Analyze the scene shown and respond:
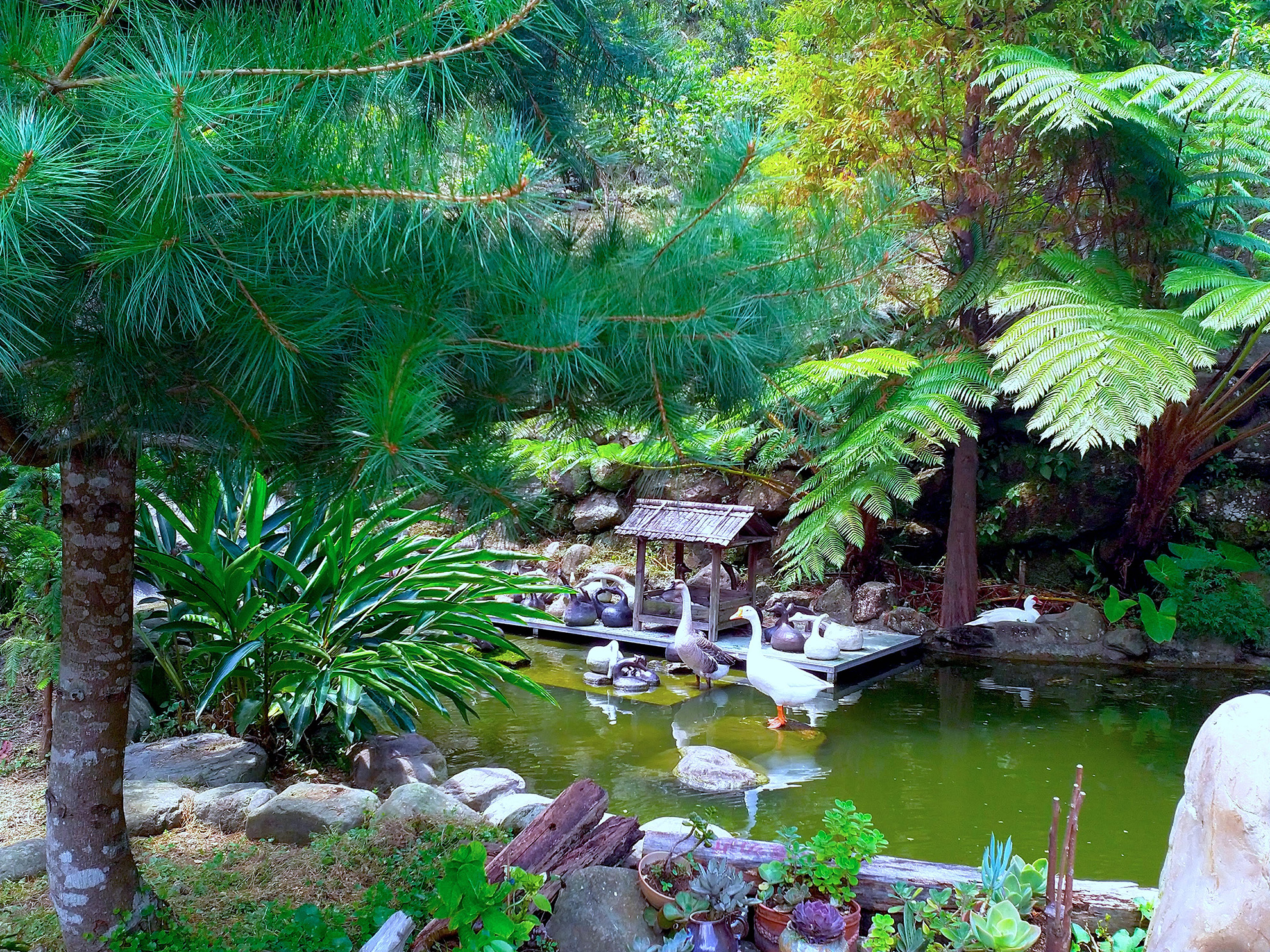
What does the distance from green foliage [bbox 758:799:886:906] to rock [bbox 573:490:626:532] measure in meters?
8.27

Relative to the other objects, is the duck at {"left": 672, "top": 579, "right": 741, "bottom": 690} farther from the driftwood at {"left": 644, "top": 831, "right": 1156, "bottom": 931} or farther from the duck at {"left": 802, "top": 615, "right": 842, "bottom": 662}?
the driftwood at {"left": 644, "top": 831, "right": 1156, "bottom": 931}

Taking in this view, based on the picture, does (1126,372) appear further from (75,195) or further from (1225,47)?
(75,195)

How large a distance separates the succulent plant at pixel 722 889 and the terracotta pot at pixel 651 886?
0.10 m

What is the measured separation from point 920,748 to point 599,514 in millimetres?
5891

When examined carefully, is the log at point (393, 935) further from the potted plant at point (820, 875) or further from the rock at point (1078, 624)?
the rock at point (1078, 624)

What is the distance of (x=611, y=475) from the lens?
10906mm

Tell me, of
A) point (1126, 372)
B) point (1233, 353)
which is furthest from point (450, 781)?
point (1233, 353)

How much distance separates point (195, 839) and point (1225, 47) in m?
10.1

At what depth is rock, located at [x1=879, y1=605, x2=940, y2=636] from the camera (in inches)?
323

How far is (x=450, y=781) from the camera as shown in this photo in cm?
412

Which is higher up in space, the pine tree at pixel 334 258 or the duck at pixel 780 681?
the pine tree at pixel 334 258

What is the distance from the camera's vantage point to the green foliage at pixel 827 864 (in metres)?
2.39

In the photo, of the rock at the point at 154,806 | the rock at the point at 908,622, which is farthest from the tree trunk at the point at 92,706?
the rock at the point at 908,622

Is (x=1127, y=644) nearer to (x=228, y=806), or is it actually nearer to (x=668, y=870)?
(x=668, y=870)
